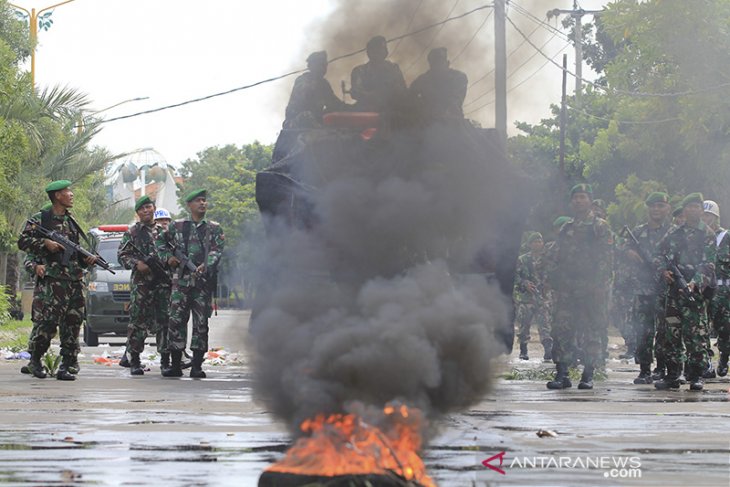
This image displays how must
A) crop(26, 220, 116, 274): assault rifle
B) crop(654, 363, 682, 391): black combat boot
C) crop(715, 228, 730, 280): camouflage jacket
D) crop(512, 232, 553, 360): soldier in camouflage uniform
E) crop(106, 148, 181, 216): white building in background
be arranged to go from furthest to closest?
crop(106, 148, 181, 216): white building in background, crop(512, 232, 553, 360): soldier in camouflage uniform, crop(715, 228, 730, 280): camouflage jacket, crop(26, 220, 116, 274): assault rifle, crop(654, 363, 682, 391): black combat boot

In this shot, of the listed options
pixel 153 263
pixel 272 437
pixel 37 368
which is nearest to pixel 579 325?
pixel 153 263

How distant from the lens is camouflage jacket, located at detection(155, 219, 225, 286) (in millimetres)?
15477

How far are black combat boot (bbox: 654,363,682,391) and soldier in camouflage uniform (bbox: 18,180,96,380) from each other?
5.81 m

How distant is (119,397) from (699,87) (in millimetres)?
20440

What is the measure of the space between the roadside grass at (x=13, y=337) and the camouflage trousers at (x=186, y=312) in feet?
19.3

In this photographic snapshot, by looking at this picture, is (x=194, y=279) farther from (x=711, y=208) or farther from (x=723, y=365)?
(x=723, y=365)

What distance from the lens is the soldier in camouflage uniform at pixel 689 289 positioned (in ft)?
46.2

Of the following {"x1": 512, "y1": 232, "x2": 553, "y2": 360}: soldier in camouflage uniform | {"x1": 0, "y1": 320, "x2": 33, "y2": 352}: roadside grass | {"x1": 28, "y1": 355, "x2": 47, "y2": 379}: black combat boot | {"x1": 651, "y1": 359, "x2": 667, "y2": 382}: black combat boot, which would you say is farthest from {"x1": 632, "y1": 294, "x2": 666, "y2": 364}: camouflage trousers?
{"x1": 0, "y1": 320, "x2": 33, "y2": 352}: roadside grass

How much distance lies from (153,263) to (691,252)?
597 centimetres

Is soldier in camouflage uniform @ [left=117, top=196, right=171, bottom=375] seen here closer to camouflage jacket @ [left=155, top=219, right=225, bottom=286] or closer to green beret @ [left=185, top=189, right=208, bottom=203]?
camouflage jacket @ [left=155, top=219, right=225, bottom=286]

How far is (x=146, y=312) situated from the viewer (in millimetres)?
16609

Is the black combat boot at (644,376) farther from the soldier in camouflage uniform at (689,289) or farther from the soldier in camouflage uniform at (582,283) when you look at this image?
the soldier in camouflage uniform at (582,283)

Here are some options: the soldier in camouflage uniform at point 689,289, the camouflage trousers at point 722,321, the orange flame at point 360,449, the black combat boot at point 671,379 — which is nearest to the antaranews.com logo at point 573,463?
the orange flame at point 360,449

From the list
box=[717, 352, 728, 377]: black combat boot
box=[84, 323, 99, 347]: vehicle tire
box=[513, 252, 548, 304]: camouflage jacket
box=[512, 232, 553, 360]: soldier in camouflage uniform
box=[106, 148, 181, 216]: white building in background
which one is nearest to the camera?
box=[717, 352, 728, 377]: black combat boot
